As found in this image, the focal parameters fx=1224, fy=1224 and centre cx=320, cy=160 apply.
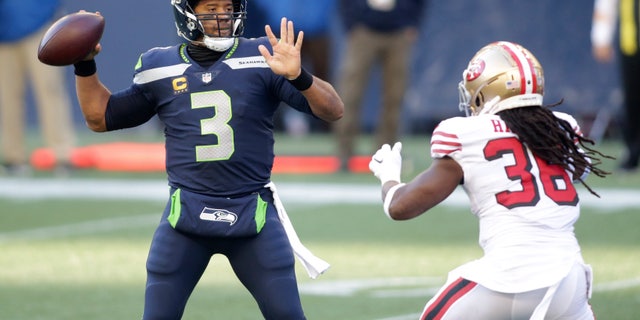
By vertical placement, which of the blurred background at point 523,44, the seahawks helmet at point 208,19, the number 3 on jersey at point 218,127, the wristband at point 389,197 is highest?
→ the seahawks helmet at point 208,19

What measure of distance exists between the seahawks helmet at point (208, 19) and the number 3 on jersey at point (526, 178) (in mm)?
1131

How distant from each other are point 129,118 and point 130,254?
3.59 m

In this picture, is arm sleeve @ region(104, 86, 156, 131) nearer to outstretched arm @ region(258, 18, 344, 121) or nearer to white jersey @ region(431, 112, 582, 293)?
outstretched arm @ region(258, 18, 344, 121)

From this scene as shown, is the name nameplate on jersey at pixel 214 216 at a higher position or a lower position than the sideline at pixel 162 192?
higher

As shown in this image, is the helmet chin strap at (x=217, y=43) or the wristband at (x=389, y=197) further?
the helmet chin strap at (x=217, y=43)

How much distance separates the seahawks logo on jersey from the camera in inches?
179

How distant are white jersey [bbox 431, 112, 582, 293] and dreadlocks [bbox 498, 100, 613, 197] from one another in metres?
0.03

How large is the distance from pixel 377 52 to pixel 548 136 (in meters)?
8.08

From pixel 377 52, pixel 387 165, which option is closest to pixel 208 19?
pixel 387 165

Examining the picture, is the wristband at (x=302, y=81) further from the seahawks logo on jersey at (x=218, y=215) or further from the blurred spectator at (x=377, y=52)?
the blurred spectator at (x=377, y=52)

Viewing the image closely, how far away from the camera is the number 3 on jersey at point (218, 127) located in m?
4.62

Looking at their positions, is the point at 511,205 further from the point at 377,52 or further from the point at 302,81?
the point at 377,52

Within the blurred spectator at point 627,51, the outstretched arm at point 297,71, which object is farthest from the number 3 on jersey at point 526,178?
the blurred spectator at point 627,51

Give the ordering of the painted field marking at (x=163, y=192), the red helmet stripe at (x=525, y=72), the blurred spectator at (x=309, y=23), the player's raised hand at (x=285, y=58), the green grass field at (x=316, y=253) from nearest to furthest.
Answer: the red helmet stripe at (x=525, y=72) < the player's raised hand at (x=285, y=58) < the green grass field at (x=316, y=253) < the painted field marking at (x=163, y=192) < the blurred spectator at (x=309, y=23)
